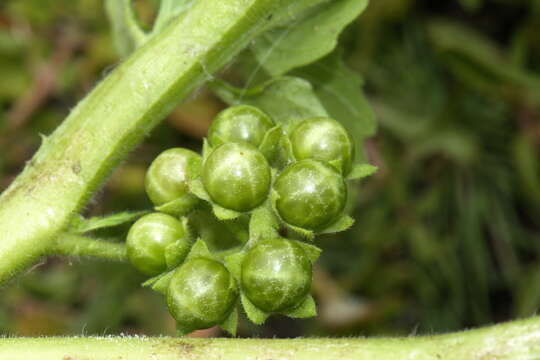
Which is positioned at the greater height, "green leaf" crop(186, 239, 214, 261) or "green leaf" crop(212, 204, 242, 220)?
"green leaf" crop(212, 204, 242, 220)

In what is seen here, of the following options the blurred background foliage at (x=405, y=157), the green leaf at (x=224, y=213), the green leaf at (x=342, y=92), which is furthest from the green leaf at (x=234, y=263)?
the blurred background foliage at (x=405, y=157)

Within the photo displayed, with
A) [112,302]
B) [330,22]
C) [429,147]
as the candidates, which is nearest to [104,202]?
[112,302]

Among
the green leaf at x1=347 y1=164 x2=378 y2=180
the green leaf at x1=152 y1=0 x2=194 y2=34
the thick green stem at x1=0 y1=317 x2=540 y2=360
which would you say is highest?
the green leaf at x1=152 y1=0 x2=194 y2=34

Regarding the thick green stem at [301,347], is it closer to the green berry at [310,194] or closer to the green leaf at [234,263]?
the green leaf at [234,263]

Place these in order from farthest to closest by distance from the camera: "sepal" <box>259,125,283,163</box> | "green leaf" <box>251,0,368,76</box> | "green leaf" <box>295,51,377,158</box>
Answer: "green leaf" <box>295,51,377,158</box>
"green leaf" <box>251,0,368,76</box>
"sepal" <box>259,125,283,163</box>

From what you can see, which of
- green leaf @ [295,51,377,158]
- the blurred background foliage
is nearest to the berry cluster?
green leaf @ [295,51,377,158]

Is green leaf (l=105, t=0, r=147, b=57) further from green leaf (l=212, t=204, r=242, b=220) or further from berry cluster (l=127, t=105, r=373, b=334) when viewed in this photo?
green leaf (l=212, t=204, r=242, b=220)

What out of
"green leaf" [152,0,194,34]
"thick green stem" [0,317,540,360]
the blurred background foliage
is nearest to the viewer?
"thick green stem" [0,317,540,360]

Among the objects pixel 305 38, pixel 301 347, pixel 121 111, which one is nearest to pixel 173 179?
pixel 121 111
